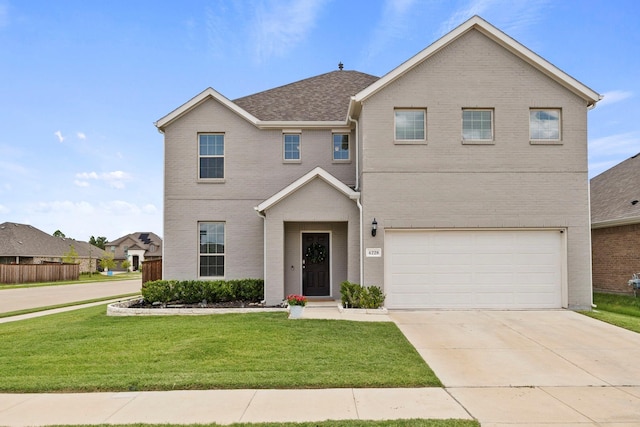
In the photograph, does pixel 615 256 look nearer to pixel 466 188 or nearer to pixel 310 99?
pixel 466 188

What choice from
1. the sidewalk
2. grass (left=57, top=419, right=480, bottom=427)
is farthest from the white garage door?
grass (left=57, top=419, right=480, bottom=427)

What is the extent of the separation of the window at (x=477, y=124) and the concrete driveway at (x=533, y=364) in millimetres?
5294

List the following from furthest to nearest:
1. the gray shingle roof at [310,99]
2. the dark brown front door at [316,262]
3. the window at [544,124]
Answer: the gray shingle roof at [310,99]
the dark brown front door at [316,262]
the window at [544,124]

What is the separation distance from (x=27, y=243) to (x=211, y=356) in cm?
4796

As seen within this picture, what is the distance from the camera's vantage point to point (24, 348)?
9195mm

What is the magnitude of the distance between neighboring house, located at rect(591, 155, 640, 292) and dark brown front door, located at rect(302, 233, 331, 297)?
36.4ft

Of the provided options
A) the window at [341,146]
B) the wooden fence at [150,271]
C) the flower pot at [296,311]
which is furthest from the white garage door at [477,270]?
the wooden fence at [150,271]

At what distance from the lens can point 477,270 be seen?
42.2ft

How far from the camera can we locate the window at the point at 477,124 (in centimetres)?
1312

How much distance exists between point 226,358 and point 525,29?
50.5 feet

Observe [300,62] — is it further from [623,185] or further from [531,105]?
[623,185]

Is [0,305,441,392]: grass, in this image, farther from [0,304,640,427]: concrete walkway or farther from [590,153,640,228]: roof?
[590,153,640,228]: roof

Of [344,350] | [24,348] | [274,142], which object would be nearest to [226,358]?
[344,350]

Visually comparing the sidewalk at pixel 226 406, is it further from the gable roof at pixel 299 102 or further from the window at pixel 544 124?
the gable roof at pixel 299 102
